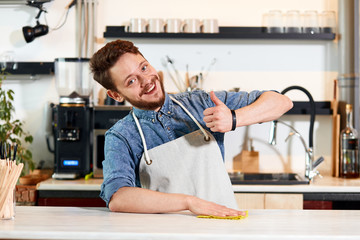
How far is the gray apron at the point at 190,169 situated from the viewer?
→ 6.91 feet

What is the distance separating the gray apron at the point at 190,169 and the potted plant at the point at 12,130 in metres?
1.90

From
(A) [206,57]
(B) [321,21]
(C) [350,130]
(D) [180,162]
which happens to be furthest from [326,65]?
(D) [180,162]

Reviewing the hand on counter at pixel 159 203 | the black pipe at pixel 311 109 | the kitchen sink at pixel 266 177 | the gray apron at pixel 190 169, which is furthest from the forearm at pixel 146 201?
the black pipe at pixel 311 109

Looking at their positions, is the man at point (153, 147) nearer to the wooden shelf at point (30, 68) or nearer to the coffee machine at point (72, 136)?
the coffee machine at point (72, 136)

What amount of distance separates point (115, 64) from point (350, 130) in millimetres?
2243

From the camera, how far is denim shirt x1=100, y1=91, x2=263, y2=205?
210 centimetres

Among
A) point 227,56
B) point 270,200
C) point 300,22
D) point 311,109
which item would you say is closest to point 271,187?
point 270,200

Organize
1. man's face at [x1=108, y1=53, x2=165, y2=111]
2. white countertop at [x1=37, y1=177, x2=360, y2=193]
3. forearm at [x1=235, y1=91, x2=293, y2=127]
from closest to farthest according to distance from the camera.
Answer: forearm at [x1=235, y1=91, x2=293, y2=127] < man's face at [x1=108, y1=53, x2=165, y2=111] < white countertop at [x1=37, y1=177, x2=360, y2=193]

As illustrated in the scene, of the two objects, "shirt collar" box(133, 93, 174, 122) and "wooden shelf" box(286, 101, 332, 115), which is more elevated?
"wooden shelf" box(286, 101, 332, 115)

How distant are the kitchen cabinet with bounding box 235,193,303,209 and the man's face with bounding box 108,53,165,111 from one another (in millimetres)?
1474

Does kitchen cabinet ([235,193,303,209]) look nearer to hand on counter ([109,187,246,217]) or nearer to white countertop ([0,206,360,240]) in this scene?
white countertop ([0,206,360,240])

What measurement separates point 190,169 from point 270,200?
1.46 m

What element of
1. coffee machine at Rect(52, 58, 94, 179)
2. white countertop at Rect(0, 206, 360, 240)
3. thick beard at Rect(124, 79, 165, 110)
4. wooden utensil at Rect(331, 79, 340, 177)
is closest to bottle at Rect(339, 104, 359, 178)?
wooden utensil at Rect(331, 79, 340, 177)

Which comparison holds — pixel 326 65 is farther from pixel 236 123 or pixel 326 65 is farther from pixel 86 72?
pixel 236 123
